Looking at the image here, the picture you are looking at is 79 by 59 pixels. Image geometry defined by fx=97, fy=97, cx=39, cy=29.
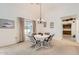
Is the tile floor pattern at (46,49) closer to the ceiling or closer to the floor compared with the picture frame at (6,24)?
closer to the floor

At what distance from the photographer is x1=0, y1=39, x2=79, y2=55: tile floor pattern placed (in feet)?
7.31

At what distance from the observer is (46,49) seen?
7.49 feet

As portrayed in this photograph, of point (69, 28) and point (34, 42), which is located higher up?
point (69, 28)

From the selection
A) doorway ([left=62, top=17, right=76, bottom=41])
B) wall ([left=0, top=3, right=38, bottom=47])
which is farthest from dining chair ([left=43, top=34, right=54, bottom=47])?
wall ([left=0, top=3, right=38, bottom=47])

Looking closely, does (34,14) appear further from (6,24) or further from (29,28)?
(6,24)

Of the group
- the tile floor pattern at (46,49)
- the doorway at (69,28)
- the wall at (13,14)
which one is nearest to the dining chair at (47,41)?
the tile floor pattern at (46,49)

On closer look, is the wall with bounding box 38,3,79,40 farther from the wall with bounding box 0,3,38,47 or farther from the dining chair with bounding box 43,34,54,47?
the wall with bounding box 0,3,38,47

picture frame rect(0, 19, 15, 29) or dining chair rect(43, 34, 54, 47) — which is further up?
picture frame rect(0, 19, 15, 29)

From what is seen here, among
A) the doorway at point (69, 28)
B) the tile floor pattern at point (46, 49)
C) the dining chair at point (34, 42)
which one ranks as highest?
the doorway at point (69, 28)

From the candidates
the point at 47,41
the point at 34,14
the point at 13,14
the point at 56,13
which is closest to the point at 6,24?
the point at 13,14

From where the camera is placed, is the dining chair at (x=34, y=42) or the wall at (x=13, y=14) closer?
the wall at (x=13, y=14)

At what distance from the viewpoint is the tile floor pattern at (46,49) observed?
2.23 metres

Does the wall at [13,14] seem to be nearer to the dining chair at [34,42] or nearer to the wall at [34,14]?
the wall at [34,14]
